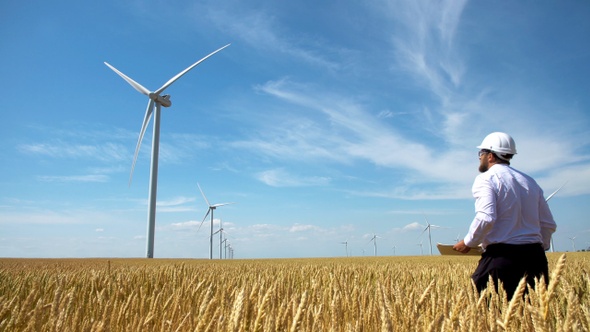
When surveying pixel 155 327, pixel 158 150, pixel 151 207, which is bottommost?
pixel 155 327

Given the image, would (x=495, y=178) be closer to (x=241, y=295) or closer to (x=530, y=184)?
(x=530, y=184)

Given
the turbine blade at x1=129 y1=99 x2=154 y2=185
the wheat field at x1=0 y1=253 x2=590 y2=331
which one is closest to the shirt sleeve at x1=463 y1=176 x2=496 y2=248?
the wheat field at x1=0 y1=253 x2=590 y2=331

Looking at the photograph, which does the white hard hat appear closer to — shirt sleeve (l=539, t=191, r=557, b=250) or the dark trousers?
shirt sleeve (l=539, t=191, r=557, b=250)

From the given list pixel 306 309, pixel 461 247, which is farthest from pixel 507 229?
pixel 306 309

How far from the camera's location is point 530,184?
4695 mm

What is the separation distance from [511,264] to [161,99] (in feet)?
123

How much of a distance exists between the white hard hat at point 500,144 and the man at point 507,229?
0.17 feet

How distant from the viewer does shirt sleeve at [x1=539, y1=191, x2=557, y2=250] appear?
4844mm

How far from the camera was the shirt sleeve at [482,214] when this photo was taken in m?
4.39

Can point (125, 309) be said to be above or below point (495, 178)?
below

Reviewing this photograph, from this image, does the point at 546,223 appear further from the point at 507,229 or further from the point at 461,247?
the point at 461,247

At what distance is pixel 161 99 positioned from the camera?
3825cm

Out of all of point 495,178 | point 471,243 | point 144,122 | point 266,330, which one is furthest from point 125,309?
point 144,122

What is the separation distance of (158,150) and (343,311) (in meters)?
35.6
